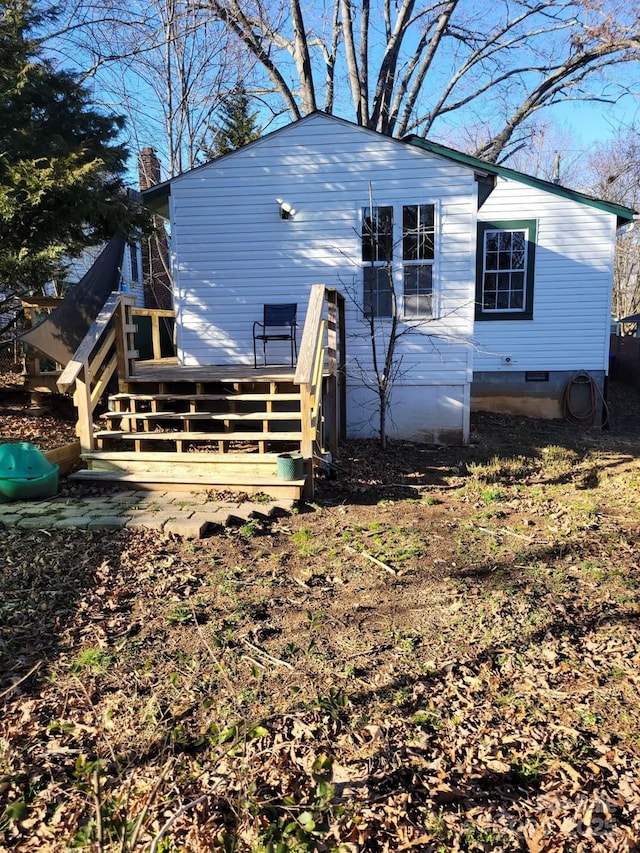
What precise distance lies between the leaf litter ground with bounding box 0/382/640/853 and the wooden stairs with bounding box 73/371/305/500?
0.94 meters

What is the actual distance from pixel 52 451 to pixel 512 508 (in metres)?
4.49

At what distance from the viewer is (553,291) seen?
36.9 feet

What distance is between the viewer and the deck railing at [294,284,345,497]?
17.5 ft

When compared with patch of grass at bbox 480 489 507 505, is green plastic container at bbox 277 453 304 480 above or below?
above

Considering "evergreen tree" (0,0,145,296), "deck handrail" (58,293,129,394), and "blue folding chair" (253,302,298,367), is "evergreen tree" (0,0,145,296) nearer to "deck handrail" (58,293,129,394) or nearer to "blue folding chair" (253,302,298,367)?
"deck handrail" (58,293,129,394)

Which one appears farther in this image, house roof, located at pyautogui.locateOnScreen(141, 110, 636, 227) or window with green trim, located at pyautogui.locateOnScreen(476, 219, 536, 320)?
window with green trim, located at pyautogui.locateOnScreen(476, 219, 536, 320)

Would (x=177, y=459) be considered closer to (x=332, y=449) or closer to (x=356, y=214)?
(x=332, y=449)

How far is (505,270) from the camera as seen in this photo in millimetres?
11453

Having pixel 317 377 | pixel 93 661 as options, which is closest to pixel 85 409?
pixel 317 377

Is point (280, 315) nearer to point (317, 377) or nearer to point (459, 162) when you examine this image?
point (317, 377)

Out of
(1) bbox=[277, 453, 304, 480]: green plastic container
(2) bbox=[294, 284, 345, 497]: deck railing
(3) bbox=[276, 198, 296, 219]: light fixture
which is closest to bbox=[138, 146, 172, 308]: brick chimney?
(3) bbox=[276, 198, 296, 219]: light fixture

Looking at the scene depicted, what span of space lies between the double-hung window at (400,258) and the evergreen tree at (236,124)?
38.5 ft

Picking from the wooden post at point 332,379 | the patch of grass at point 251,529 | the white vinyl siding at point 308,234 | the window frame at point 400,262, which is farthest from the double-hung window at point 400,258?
the patch of grass at point 251,529

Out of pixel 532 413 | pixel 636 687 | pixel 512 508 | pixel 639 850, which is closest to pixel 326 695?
pixel 639 850
